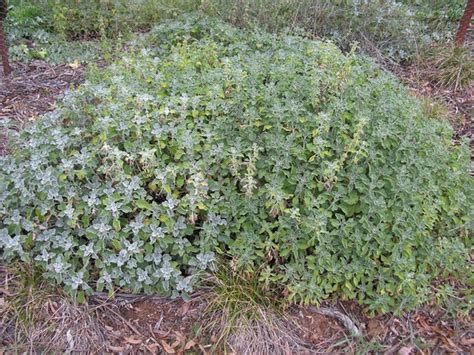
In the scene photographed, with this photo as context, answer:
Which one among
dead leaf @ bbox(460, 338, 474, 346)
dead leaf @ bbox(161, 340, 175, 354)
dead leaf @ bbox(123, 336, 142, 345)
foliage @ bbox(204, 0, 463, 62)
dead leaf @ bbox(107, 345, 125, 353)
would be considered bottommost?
dead leaf @ bbox(107, 345, 125, 353)

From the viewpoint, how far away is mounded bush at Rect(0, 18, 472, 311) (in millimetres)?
2371

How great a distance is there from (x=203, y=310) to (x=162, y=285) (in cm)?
26

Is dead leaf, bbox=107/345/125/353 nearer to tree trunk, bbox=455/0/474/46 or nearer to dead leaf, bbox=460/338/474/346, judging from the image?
dead leaf, bbox=460/338/474/346

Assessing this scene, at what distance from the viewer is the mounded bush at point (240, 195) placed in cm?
237

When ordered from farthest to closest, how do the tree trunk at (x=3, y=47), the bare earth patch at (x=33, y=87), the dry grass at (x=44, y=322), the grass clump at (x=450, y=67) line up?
the grass clump at (x=450, y=67)
the tree trunk at (x=3, y=47)
the bare earth patch at (x=33, y=87)
the dry grass at (x=44, y=322)

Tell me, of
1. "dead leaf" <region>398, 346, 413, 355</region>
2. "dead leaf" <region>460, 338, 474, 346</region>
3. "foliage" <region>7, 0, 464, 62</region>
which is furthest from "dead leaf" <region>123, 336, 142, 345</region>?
"foliage" <region>7, 0, 464, 62</region>

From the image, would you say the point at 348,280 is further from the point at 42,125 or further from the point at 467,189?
the point at 42,125

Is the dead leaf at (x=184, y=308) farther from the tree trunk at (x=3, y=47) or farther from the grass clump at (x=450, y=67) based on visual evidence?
Result: the grass clump at (x=450, y=67)

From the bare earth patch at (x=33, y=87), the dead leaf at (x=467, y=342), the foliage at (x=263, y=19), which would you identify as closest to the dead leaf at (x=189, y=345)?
the dead leaf at (x=467, y=342)

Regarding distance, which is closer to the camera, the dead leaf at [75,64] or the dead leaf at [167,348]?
the dead leaf at [167,348]

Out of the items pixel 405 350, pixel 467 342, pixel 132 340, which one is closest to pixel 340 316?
pixel 405 350

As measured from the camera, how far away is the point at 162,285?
7.86 feet

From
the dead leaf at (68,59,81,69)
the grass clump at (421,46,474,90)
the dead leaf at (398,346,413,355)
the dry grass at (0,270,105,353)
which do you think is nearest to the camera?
the dry grass at (0,270,105,353)

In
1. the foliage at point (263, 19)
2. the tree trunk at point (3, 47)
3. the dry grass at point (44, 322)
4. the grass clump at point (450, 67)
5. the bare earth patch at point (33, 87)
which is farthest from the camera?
the foliage at point (263, 19)
